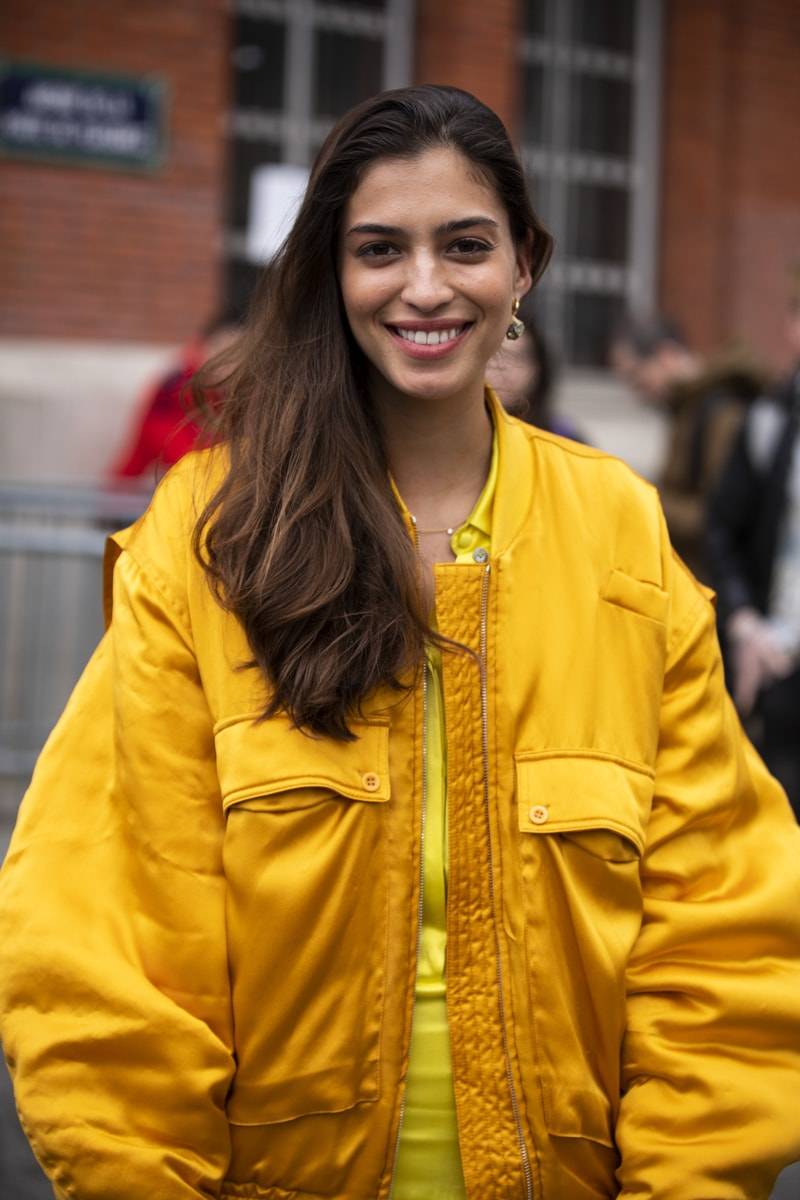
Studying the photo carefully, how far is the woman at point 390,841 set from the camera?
2.20 meters

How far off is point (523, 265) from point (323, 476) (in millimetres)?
481

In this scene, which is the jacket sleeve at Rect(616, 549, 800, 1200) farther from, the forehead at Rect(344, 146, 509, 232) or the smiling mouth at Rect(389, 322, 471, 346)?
the forehead at Rect(344, 146, 509, 232)

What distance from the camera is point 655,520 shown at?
99.6 inches

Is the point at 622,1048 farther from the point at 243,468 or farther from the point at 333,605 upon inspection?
the point at 243,468

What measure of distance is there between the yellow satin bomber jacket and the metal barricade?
13.1 feet

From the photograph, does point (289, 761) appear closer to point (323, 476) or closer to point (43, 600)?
point (323, 476)

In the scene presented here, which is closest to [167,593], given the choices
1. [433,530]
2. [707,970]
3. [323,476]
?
[323,476]

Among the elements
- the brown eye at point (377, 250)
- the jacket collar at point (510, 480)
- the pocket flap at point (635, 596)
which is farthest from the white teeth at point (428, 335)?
the pocket flap at point (635, 596)

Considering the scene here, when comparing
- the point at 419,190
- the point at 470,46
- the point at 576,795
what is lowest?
the point at 576,795

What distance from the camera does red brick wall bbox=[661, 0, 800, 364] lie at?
30.7 ft

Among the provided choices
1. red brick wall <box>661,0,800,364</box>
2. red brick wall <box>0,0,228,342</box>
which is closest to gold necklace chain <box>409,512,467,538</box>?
red brick wall <box>0,0,228,342</box>

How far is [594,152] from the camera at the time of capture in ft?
31.2

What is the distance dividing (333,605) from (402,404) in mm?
373

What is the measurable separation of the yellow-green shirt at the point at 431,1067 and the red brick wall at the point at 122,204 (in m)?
5.73
